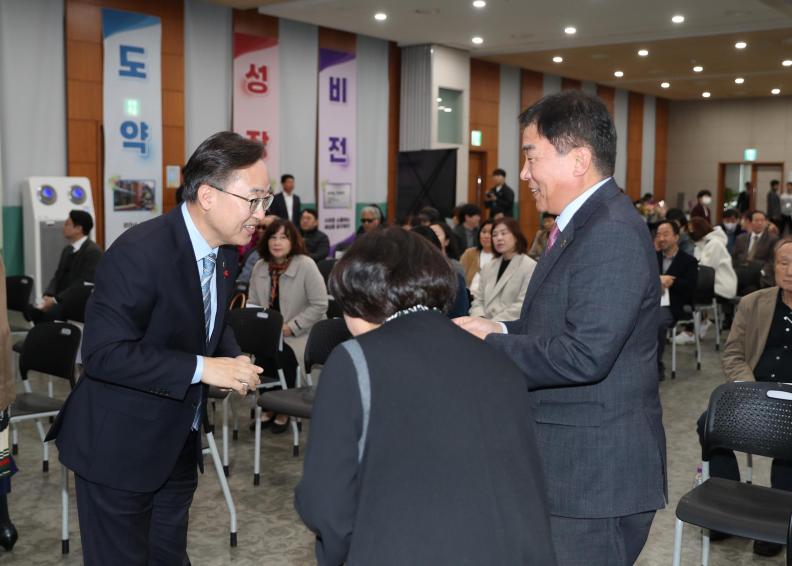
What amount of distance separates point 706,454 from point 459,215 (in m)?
7.22

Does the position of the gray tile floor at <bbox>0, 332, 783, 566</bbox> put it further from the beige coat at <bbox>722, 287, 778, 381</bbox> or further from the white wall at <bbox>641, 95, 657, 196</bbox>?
the white wall at <bbox>641, 95, 657, 196</bbox>

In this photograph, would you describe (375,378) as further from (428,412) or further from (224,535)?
(224,535)

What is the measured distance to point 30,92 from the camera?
9742 millimetres

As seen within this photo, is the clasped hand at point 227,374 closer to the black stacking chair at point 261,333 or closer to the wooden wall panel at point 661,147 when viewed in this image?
the black stacking chair at point 261,333

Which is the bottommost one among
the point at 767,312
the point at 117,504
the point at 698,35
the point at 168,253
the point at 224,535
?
the point at 224,535

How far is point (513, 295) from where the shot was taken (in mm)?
6086

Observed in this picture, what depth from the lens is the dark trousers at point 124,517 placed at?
2.15 m

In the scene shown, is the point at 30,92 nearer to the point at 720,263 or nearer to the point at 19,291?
the point at 19,291

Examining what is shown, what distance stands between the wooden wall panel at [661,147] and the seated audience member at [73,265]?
18.3 metres

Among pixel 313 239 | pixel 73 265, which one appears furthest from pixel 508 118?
pixel 73 265

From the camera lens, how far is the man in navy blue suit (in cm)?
204

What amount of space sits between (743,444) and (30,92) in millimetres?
9103

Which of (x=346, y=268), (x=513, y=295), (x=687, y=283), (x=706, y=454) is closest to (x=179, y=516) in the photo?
(x=346, y=268)

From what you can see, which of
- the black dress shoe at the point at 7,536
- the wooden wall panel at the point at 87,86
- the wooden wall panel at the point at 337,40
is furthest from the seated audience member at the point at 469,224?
the black dress shoe at the point at 7,536
